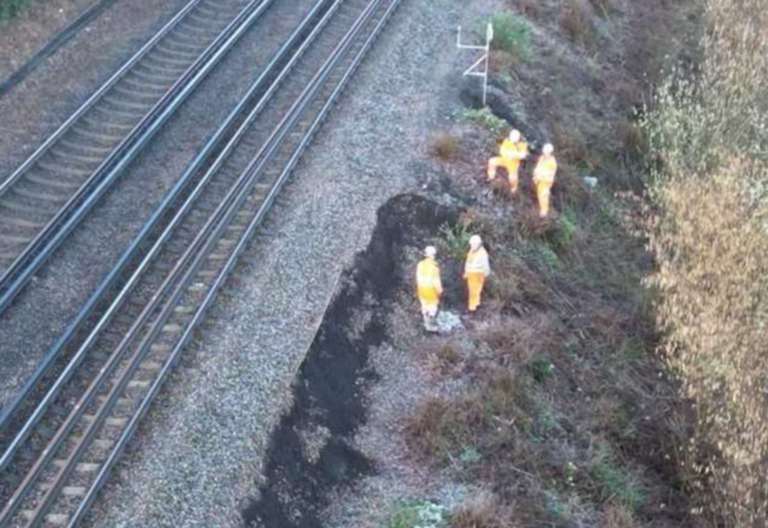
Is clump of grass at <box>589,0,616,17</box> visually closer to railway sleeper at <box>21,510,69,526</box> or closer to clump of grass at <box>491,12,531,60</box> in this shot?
clump of grass at <box>491,12,531,60</box>

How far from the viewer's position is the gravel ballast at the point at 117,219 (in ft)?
43.1

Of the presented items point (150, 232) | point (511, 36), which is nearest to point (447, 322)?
point (150, 232)

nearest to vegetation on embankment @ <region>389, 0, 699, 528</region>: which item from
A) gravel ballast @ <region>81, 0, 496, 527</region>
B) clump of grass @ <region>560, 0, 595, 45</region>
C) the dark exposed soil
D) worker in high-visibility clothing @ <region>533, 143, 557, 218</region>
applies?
worker in high-visibility clothing @ <region>533, 143, 557, 218</region>

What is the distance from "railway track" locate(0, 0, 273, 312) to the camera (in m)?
14.9

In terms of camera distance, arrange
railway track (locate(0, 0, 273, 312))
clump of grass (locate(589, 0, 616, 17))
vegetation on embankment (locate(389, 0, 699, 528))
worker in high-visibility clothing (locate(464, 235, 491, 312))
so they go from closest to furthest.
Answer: vegetation on embankment (locate(389, 0, 699, 528)), worker in high-visibility clothing (locate(464, 235, 491, 312)), railway track (locate(0, 0, 273, 312)), clump of grass (locate(589, 0, 616, 17))

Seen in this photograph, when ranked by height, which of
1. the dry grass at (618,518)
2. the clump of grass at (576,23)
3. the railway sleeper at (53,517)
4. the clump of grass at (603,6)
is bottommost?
the clump of grass at (603,6)

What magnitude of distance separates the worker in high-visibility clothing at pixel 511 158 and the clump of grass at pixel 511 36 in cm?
498

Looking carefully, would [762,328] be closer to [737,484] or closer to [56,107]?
[737,484]

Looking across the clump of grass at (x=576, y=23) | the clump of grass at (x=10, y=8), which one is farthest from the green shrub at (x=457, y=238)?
the clump of grass at (x=10, y=8)

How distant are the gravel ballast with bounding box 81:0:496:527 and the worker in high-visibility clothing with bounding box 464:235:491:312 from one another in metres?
1.80

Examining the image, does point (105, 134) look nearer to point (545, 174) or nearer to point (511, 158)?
point (511, 158)

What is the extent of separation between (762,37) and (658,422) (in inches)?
407

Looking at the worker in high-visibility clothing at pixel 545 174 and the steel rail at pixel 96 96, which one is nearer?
A: the steel rail at pixel 96 96

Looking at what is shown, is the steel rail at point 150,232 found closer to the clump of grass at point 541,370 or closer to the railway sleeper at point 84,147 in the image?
the railway sleeper at point 84,147
